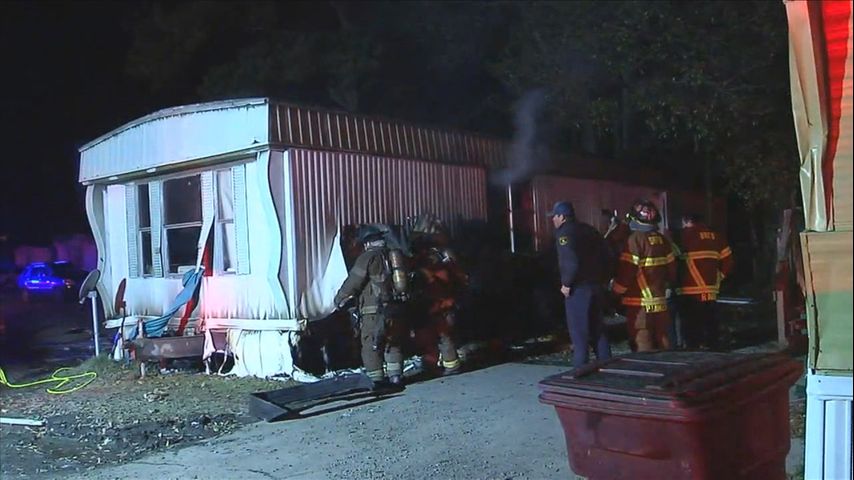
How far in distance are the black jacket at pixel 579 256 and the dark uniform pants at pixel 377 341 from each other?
1.84 m

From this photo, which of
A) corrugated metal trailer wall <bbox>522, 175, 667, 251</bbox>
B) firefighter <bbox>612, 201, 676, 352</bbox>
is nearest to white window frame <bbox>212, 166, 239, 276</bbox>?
firefighter <bbox>612, 201, 676, 352</bbox>

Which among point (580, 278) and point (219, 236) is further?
point (219, 236)

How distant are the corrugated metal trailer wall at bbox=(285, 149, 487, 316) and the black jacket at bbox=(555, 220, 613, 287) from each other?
2.96m

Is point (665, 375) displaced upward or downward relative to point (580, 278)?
downward

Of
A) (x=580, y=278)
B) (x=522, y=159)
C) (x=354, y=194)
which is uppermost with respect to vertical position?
(x=522, y=159)

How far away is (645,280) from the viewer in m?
8.70

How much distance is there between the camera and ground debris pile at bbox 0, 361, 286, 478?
280 inches

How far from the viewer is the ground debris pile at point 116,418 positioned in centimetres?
712

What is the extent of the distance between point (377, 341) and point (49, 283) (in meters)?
27.2

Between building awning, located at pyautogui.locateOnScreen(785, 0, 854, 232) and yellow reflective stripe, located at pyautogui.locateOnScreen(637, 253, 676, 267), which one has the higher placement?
building awning, located at pyautogui.locateOnScreen(785, 0, 854, 232)

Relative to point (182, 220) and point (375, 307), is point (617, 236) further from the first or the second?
point (182, 220)

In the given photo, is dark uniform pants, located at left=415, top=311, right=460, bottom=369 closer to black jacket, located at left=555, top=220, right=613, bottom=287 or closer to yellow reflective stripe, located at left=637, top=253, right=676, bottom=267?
black jacket, located at left=555, top=220, right=613, bottom=287

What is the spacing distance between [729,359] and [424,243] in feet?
20.2

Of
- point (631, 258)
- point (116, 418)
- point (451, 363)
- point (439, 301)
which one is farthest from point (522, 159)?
point (116, 418)
